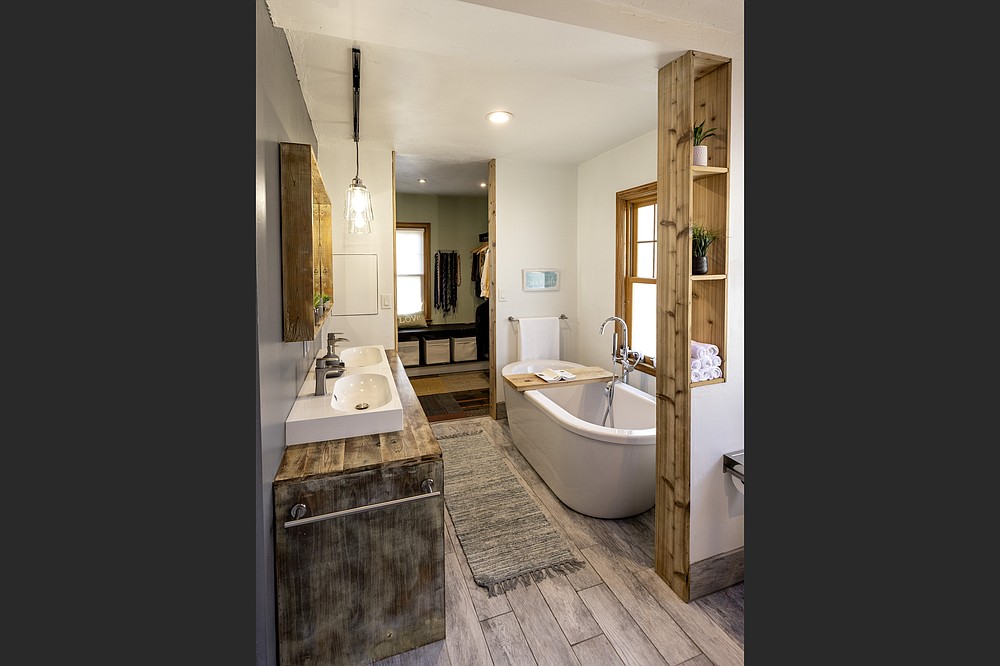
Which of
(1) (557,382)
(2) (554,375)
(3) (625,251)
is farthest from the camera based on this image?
(3) (625,251)

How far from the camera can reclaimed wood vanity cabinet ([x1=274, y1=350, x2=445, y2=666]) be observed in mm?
1541

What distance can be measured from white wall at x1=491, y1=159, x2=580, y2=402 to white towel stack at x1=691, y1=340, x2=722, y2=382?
2.49 metres

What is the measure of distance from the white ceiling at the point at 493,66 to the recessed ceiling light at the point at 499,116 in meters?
0.05

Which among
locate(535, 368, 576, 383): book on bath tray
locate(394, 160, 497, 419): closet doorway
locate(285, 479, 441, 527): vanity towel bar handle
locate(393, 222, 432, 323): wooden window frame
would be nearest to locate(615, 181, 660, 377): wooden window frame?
locate(535, 368, 576, 383): book on bath tray

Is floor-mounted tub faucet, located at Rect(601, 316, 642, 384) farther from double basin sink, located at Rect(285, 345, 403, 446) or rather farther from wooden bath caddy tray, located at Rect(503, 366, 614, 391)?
double basin sink, located at Rect(285, 345, 403, 446)

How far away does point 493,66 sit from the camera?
2.33 m

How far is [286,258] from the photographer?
168 cm

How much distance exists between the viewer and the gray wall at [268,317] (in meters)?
1.29

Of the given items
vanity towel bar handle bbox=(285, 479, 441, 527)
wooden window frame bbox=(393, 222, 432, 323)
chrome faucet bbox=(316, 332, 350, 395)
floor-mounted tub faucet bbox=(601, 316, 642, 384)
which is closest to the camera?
vanity towel bar handle bbox=(285, 479, 441, 527)

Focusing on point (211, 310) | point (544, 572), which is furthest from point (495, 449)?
point (211, 310)

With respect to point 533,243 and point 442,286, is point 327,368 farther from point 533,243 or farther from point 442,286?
point 442,286

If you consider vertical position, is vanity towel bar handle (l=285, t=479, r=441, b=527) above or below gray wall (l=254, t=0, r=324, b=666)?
below

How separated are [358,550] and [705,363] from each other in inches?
59.3

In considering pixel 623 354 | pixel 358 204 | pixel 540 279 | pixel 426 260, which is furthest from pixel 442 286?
pixel 358 204
